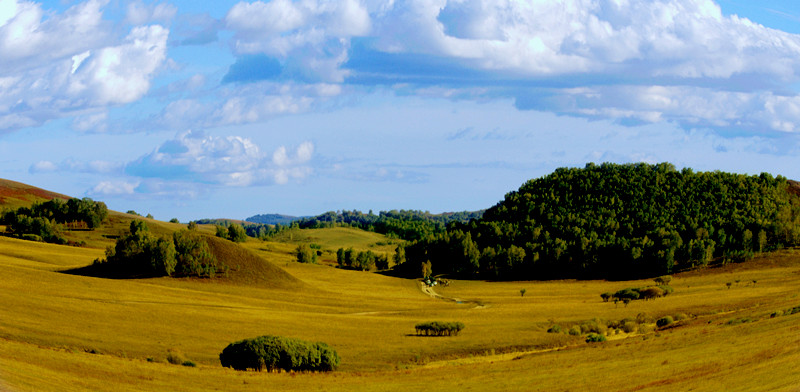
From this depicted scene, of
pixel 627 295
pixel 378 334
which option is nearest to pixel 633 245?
pixel 627 295

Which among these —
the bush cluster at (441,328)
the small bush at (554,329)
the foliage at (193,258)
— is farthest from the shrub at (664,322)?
the foliage at (193,258)

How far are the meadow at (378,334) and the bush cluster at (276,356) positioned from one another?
165 centimetres

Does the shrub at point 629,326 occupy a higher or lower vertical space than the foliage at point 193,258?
lower

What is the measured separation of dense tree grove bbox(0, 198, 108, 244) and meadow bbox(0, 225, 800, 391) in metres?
34.8

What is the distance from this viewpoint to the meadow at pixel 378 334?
45.3 m

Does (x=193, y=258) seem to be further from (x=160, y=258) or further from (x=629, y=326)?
(x=629, y=326)

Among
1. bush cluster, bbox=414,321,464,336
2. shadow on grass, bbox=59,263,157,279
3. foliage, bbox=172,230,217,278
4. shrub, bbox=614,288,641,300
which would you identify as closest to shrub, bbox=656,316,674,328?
bush cluster, bbox=414,321,464,336

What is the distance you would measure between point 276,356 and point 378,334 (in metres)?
23.1

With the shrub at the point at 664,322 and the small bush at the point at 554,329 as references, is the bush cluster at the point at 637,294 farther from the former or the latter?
the small bush at the point at 554,329

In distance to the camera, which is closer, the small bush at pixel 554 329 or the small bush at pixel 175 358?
the small bush at pixel 175 358

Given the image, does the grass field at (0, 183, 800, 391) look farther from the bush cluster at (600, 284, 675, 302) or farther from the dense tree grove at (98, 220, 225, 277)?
the dense tree grove at (98, 220, 225, 277)

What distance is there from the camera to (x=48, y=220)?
178625mm

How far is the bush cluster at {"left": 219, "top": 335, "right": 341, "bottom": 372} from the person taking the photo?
56.5m

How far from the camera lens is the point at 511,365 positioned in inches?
2188
